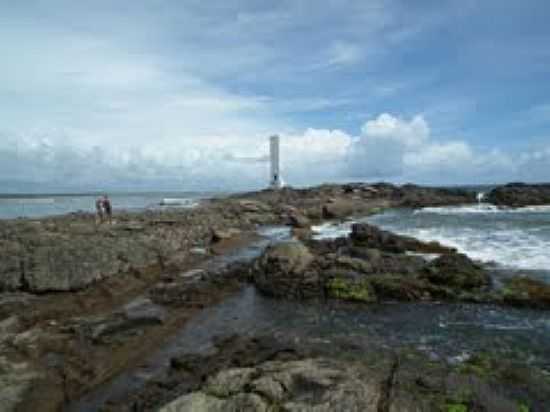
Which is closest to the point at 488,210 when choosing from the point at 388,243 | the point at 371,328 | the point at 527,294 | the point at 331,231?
the point at 331,231

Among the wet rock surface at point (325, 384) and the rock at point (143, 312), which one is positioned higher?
the wet rock surface at point (325, 384)

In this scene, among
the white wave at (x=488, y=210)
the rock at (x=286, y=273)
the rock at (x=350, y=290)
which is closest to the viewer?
the rock at (x=350, y=290)

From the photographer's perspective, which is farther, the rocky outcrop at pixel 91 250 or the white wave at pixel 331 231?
the white wave at pixel 331 231

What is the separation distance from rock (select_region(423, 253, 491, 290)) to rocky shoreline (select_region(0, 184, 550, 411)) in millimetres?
53

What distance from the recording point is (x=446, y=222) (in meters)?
40.5

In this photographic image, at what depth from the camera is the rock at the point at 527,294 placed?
14.9 metres

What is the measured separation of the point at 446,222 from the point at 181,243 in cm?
2518

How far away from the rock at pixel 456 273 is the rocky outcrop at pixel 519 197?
4756cm

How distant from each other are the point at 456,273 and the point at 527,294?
2514 millimetres

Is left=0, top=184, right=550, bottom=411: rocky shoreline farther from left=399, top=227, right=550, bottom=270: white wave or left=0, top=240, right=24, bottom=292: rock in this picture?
left=399, top=227, right=550, bottom=270: white wave

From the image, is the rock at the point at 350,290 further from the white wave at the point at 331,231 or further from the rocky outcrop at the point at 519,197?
the rocky outcrop at the point at 519,197

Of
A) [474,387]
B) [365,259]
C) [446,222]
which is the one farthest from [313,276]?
[446,222]

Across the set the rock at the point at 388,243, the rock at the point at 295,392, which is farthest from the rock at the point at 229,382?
the rock at the point at 388,243

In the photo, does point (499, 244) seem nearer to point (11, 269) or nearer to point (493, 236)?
point (493, 236)
